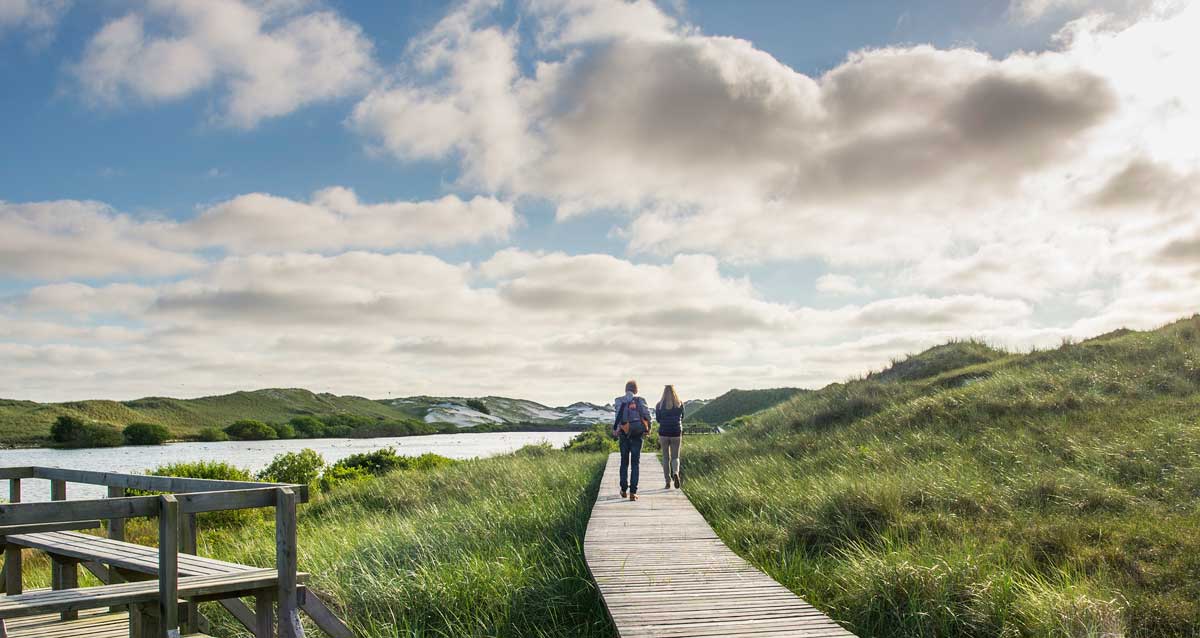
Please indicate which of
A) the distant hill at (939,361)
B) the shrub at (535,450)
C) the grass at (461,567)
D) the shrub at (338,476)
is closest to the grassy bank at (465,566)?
the grass at (461,567)

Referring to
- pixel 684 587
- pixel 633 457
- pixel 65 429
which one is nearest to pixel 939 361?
pixel 633 457

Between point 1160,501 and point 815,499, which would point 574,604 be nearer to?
point 815,499

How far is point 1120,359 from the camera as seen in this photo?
67.9ft

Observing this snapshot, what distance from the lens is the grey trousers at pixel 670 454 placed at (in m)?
13.3

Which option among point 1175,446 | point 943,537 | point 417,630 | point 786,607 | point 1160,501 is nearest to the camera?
point 786,607

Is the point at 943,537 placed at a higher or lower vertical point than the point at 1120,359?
lower

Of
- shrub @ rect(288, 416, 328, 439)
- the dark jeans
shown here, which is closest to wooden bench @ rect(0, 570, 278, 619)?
the dark jeans

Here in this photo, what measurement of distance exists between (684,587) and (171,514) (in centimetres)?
418

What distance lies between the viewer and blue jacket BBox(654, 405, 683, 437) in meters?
12.8

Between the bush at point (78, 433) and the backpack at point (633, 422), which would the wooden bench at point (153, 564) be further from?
Answer: the bush at point (78, 433)

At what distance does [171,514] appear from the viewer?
4.96 meters

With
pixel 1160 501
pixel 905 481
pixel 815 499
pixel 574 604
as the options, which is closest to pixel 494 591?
pixel 574 604

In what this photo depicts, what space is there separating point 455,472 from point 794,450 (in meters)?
8.64

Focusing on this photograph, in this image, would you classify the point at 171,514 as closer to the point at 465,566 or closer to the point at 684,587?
the point at 465,566
